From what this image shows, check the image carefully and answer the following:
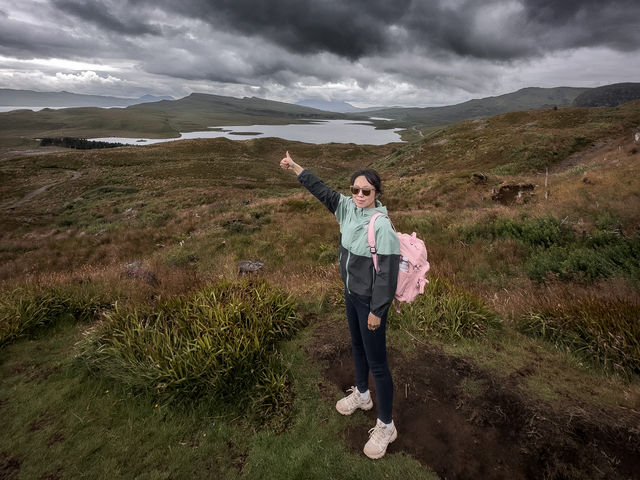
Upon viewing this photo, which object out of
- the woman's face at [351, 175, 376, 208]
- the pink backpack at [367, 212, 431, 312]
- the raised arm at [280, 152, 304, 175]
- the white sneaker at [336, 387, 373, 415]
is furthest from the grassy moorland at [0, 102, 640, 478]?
the woman's face at [351, 175, 376, 208]

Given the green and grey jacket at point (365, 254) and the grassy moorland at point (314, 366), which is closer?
the green and grey jacket at point (365, 254)

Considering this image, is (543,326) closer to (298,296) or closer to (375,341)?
(375,341)

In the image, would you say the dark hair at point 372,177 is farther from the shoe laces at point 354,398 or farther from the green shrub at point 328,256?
the green shrub at point 328,256

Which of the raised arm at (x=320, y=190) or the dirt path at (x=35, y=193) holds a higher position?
the raised arm at (x=320, y=190)

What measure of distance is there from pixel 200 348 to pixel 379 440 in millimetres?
2531

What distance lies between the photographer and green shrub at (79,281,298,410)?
Result: 3840 millimetres

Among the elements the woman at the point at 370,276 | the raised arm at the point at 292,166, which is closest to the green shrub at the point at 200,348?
the woman at the point at 370,276

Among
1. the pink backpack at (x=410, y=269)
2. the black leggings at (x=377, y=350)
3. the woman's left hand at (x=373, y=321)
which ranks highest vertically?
the pink backpack at (x=410, y=269)

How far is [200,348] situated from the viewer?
4.01 metres

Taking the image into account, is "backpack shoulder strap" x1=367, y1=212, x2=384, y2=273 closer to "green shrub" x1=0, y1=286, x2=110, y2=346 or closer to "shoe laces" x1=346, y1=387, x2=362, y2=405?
"shoe laces" x1=346, y1=387, x2=362, y2=405

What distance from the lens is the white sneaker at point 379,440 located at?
3.13 meters

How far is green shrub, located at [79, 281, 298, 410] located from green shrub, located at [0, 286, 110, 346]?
1444mm

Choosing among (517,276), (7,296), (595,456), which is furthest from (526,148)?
(7,296)

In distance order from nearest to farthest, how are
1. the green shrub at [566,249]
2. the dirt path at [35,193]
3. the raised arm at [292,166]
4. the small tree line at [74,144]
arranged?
the raised arm at [292,166], the green shrub at [566,249], the dirt path at [35,193], the small tree line at [74,144]
